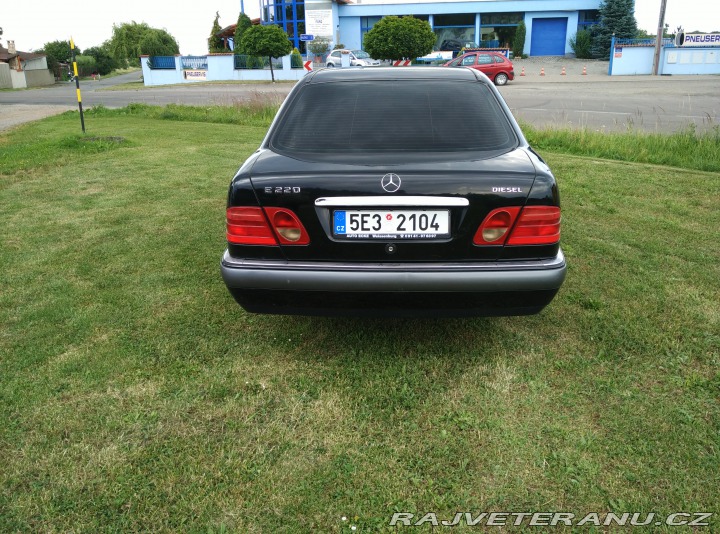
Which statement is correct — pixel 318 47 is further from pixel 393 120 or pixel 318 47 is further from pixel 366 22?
pixel 393 120

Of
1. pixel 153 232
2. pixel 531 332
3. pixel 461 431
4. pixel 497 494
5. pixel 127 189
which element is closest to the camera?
pixel 497 494

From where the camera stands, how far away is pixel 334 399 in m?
2.95

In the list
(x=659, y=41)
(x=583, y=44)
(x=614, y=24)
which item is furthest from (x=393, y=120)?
(x=583, y=44)

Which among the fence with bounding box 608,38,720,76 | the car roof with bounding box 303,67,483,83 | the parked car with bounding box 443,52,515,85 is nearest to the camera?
the car roof with bounding box 303,67,483,83

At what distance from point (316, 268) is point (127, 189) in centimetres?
571

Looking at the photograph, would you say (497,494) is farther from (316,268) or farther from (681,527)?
(316,268)

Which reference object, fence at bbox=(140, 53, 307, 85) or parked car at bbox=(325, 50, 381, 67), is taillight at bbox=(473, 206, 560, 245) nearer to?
parked car at bbox=(325, 50, 381, 67)

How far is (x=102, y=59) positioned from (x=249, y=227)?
7493 cm

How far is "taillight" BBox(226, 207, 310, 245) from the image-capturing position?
2875mm

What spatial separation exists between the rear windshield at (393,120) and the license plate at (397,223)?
1.44 ft

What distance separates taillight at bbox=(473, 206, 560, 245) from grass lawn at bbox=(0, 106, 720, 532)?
79 centimetres

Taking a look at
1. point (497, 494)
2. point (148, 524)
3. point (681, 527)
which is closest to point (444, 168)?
point (497, 494)

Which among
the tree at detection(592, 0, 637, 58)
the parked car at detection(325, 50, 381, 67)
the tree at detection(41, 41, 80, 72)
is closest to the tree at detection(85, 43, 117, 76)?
the tree at detection(41, 41, 80, 72)

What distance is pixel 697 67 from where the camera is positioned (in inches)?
1339
